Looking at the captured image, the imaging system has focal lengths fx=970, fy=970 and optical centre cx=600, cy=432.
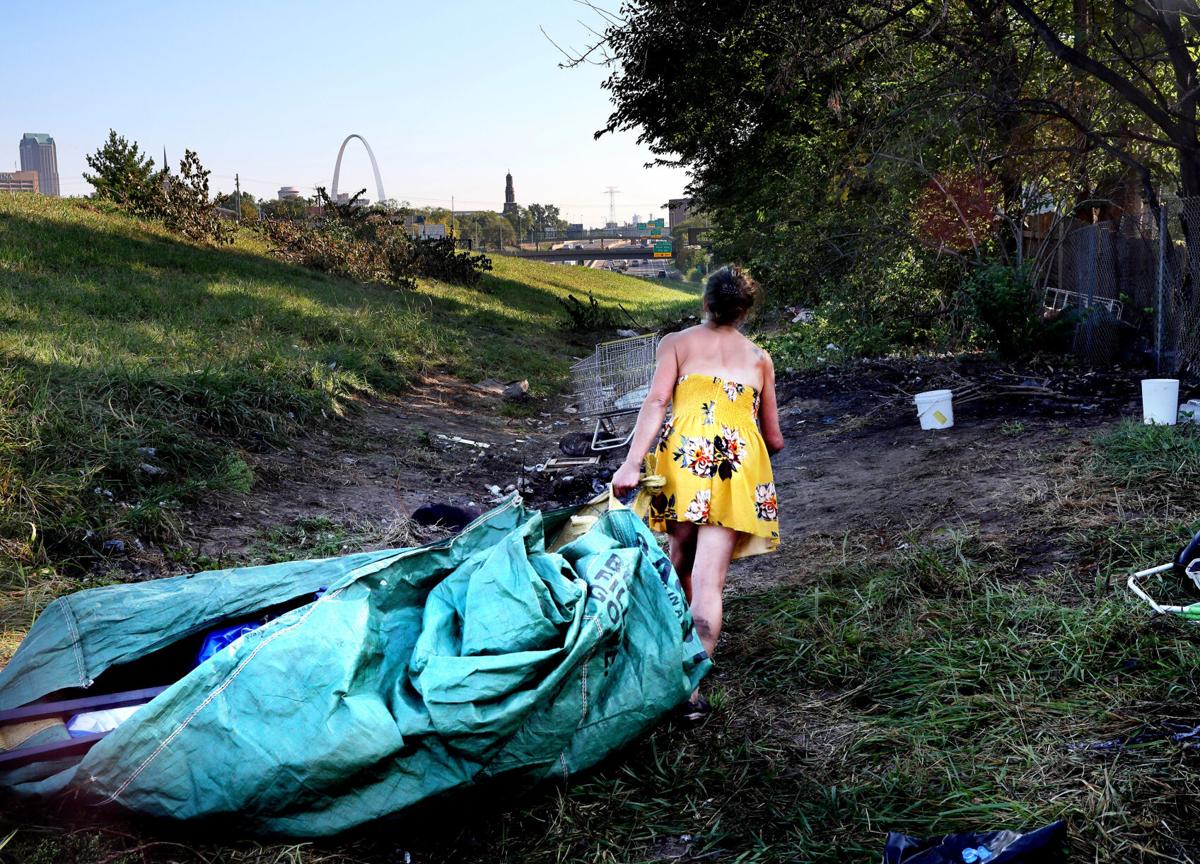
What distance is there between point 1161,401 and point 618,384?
4.79 metres

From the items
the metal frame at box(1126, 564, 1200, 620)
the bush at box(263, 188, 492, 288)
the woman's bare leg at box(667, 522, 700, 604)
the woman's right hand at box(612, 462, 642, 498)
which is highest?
the bush at box(263, 188, 492, 288)

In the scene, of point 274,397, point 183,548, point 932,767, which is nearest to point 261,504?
point 183,548

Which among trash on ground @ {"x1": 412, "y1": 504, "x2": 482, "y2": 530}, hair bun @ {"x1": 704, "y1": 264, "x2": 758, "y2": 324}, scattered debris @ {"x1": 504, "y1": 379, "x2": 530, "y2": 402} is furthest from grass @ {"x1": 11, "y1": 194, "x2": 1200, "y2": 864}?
scattered debris @ {"x1": 504, "y1": 379, "x2": 530, "y2": 402}

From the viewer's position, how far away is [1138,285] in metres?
9.19

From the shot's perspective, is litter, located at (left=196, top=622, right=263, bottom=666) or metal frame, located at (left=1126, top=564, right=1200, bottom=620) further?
metal frame, located at (left=1126, top=564, right=1200, bottom=620)

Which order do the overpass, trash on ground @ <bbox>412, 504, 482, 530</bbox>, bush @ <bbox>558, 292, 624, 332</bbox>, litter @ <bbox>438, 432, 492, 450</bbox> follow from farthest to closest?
the overpass, bush @ <bbox>558, 292, 624, 332</bbox>, litter @ <bbox>438, 432, 492, 450</bbox>, trash on ground @ <bbox>412, 504, 482, 530</bbox>

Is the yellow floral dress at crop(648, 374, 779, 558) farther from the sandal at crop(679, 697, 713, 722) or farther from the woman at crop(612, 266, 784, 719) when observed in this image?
the sandal at crop(679, 697, 713, 722)

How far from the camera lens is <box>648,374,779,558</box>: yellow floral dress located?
3.21m

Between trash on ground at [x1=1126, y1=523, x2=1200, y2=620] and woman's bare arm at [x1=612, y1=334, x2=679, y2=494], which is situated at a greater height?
woman's bare arm at [x1=612, y1=334, x2=679, y2=494]

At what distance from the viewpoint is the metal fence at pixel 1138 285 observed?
8133 millimetres

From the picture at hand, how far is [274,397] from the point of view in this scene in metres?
7.59

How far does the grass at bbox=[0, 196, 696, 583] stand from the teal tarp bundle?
199 cm

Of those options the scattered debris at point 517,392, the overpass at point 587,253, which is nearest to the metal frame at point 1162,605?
the scattered debris at point 517,392

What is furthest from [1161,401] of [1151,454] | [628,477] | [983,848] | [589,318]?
[589,318]
